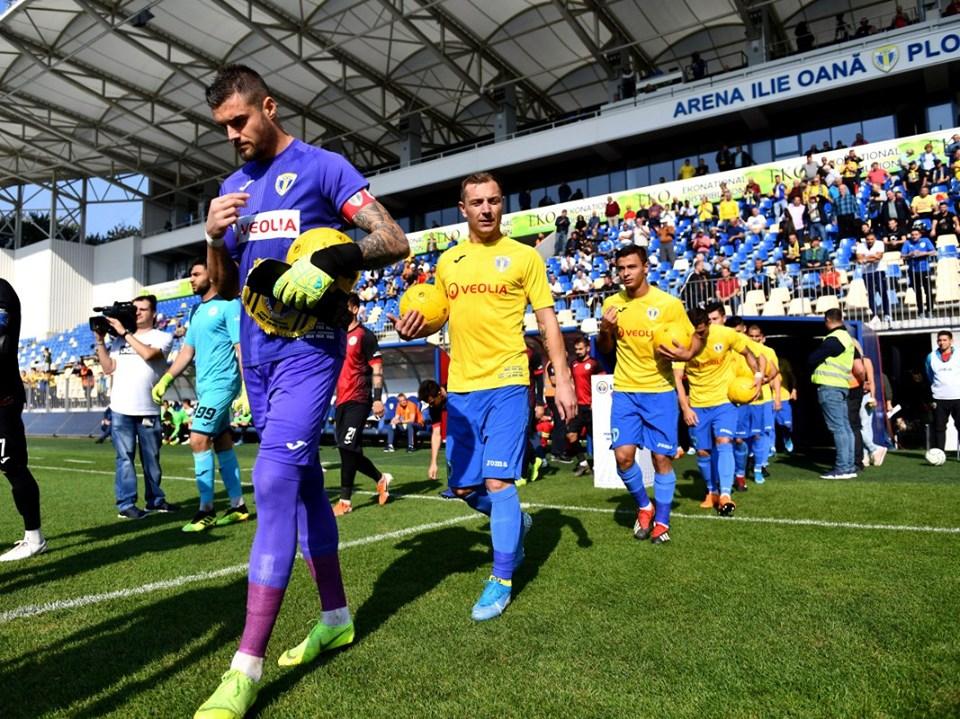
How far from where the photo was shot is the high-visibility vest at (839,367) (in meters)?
8.75

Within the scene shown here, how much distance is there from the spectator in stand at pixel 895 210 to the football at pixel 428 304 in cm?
1694

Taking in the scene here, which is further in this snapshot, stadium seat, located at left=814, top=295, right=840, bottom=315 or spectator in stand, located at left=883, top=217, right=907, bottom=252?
spectator in stand, located at left=883, top=217, right=907, bottom=252

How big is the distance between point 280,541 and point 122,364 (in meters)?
5.31

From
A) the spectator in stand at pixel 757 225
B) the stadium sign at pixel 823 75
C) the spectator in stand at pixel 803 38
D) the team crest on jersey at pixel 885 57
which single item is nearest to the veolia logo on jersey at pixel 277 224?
the spectator in stand at pixel 757 225

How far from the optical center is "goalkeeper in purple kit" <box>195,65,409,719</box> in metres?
2.45

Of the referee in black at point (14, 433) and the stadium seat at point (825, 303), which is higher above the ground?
the stadium seat at point (825, 303)

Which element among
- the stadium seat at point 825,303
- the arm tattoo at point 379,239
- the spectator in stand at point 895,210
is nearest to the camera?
the arm tattoo at point 379,239

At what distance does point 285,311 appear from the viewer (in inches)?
101

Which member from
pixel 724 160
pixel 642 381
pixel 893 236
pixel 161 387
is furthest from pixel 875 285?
pixel 161 387

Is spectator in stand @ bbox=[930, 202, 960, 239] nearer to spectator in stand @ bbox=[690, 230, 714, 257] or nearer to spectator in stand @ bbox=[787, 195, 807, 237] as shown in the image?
spectator in stand @ bbox=[787, 195, 807, 237]

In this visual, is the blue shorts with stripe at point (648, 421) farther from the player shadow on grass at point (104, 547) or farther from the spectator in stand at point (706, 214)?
the spectator in stand at point (706, 214)

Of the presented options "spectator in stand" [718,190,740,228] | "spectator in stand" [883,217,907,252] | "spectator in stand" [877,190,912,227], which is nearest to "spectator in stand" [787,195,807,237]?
"spectator in stand" [877,190,912,227]

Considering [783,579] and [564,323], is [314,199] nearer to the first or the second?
[783,579]

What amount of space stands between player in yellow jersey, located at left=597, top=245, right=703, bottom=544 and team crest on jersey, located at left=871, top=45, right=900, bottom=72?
21516 millimetres
